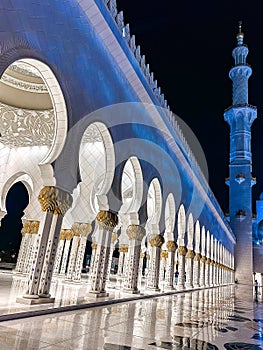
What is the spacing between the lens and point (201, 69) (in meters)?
26.7

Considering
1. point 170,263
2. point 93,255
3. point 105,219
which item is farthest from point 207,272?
point 105,219

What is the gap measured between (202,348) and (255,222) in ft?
109

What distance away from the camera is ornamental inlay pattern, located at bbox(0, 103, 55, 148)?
8.00 meters

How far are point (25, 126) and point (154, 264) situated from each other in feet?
17.4

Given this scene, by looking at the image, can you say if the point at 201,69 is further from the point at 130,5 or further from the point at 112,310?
the point at 112,310

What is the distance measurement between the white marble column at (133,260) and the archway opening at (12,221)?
12.7 m

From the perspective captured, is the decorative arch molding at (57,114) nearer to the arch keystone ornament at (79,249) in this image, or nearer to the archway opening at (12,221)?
the arch keystone ornament at (79,249)

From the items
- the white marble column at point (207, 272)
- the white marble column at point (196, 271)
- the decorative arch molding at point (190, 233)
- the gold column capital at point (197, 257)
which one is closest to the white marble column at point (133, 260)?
the decorative arch molding at point (190, 233)

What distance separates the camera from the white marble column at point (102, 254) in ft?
18.3

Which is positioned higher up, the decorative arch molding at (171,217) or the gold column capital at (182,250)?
the decorative arch molding at (171,217)

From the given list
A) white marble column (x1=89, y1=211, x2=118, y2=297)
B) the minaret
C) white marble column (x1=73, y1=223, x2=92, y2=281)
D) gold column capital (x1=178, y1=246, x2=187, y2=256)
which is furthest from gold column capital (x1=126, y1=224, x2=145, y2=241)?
the minaret

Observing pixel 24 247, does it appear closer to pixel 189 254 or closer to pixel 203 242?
pixel 189 254

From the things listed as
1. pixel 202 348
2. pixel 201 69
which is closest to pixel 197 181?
pixel 202 348

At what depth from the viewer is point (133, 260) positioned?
23.1ft
